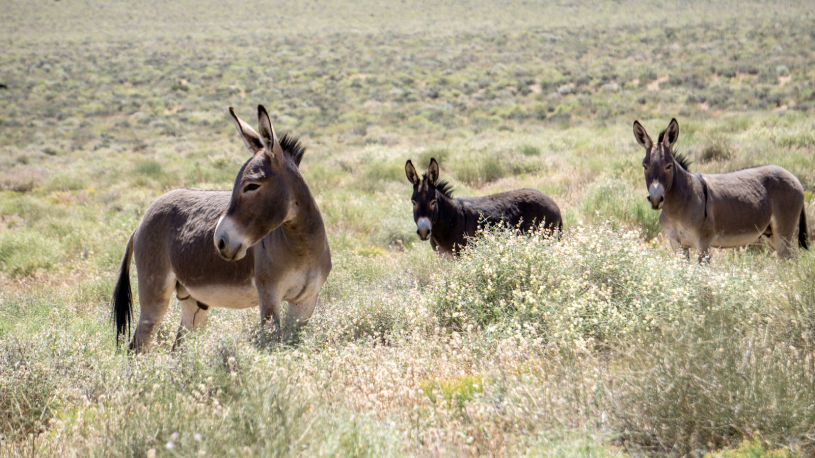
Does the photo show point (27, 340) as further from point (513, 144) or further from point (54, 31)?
point (54, 31)

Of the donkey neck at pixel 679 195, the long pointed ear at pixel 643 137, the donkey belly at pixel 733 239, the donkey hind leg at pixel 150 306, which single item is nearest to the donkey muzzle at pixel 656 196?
the donkey neck at pixel 679 195

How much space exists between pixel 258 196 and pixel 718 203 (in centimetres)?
606

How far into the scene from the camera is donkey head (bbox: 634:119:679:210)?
19.5 feet

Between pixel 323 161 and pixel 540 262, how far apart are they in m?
15.5

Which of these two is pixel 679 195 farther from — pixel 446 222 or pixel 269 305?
pixel 269 305

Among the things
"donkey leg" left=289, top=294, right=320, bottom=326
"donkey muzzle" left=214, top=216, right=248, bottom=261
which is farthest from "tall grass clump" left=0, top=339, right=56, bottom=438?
"donkey leg" left=289, top=294, right=320, bottom=326

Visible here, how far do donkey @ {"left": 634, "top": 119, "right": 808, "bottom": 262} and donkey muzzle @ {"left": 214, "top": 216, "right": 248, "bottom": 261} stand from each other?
4.73m

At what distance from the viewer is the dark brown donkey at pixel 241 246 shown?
3.53 m

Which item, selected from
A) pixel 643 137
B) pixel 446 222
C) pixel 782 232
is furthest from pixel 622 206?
pixel 446 222

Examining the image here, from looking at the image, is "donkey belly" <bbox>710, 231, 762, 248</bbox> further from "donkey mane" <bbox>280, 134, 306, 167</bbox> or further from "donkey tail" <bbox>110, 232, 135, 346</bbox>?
"donkey tail" <bbox>110, 232, 135, 346</bbox>

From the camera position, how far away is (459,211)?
24.0 feet

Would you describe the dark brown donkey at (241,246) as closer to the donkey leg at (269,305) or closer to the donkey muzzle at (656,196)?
the donkey leg at (269,305)

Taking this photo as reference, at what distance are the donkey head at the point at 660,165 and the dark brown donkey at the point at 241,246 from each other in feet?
13.0

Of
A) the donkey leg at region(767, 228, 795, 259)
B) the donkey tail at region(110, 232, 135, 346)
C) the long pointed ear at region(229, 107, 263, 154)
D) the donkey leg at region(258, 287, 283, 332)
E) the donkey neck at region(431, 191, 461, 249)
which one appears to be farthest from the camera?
the donkey neck at region(431, 191, 461, 249)
